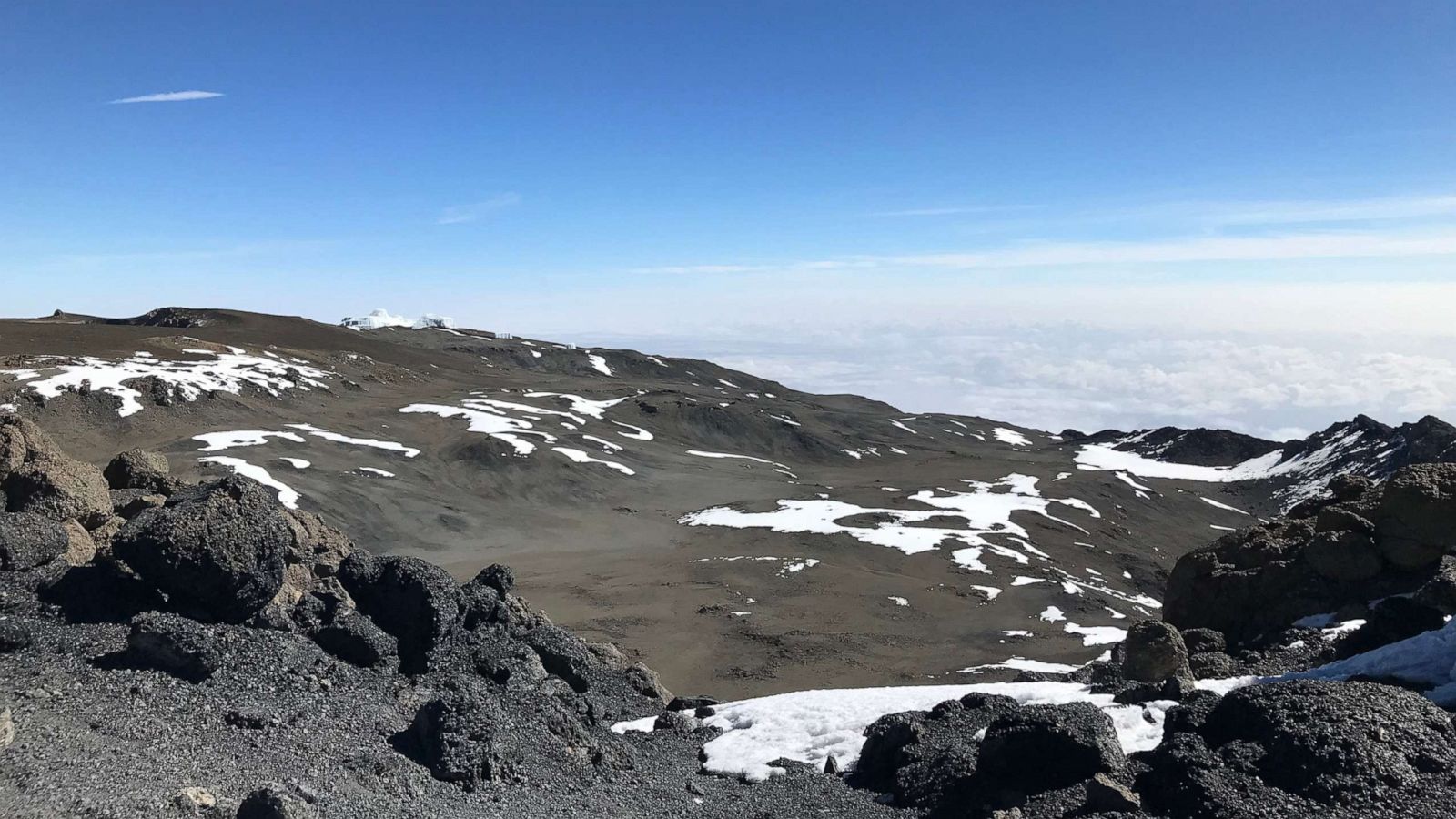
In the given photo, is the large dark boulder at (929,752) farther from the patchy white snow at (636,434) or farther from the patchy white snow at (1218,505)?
the patchy white snow at (1218,505)

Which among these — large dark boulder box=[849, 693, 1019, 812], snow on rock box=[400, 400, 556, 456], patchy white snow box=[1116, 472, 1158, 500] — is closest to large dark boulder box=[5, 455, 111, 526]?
large dark boulder box=[849, 693, 1019, 812]

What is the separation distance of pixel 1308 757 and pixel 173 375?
8327 cm

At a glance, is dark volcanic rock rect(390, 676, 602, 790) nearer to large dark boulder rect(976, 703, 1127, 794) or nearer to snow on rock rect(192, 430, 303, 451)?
large dark boulder rect(976, 703, 1127, 794)

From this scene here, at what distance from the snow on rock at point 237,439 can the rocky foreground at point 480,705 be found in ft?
128

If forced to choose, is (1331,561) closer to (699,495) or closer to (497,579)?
(497,579)

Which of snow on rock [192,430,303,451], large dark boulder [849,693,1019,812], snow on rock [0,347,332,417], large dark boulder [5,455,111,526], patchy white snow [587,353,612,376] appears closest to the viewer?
large dark boulder [849,693,1019,812]

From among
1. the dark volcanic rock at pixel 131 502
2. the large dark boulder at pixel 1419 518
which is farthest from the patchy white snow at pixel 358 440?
the large dark boulder at pixel 1419 518

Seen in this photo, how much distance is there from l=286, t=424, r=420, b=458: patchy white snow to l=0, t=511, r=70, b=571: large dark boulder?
5067 cm

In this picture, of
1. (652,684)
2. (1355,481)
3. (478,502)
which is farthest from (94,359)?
(1355,481)

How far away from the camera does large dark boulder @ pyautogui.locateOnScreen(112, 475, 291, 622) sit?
16.0 metres

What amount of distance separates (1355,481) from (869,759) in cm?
2007

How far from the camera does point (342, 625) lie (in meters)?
17.8

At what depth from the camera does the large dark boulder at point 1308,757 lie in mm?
12125

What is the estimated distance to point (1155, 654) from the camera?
65.3ft
